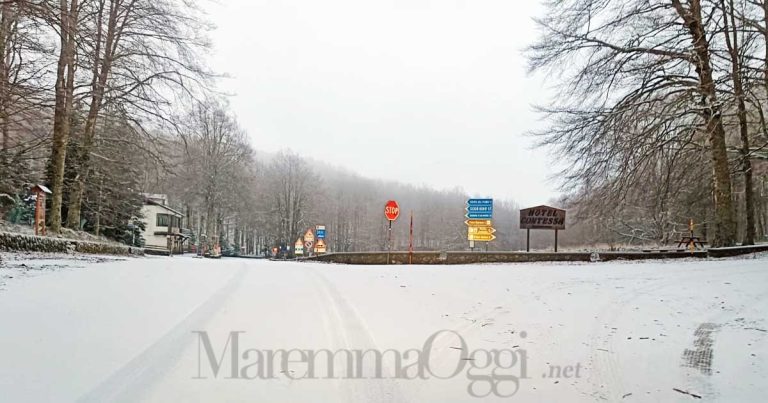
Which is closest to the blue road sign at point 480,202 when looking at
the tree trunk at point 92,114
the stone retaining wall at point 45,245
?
the stone retaining wall at point 45,245

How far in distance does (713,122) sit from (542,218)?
7.36 meters

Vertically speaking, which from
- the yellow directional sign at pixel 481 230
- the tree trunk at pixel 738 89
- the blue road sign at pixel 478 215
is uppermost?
the tree trunk at pixel 738 89

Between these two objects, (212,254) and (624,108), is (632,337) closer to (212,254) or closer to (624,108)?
(624,108)

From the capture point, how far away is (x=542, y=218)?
2031cm

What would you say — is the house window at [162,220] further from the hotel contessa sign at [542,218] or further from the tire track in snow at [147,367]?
the tire track in snow at [147,367]

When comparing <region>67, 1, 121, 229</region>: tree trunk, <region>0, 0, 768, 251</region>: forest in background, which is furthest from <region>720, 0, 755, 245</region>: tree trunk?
<region>67, 1, 121, 229</region>: tree trunk

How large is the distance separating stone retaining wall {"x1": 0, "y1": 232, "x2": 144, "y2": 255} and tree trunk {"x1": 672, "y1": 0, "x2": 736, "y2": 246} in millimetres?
19556

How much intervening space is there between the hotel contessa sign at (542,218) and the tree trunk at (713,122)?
219 inches

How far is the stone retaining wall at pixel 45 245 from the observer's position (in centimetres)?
1259

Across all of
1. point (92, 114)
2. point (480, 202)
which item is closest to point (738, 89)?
point (480, 202)

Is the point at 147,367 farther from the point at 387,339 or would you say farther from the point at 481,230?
the point at 481,230

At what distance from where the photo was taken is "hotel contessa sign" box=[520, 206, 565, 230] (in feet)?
66.3

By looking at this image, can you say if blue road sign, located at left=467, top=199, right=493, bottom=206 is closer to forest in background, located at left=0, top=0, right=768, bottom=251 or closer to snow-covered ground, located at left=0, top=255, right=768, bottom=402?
forest in background, located at left=0, top=0, right=768, bottom=251

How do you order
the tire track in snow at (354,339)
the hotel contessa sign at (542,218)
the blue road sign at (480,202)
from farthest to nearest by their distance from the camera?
the blue road sign at (480,202), the hotel contessa sign at (542,218), the tire track in snow at (354,339)
